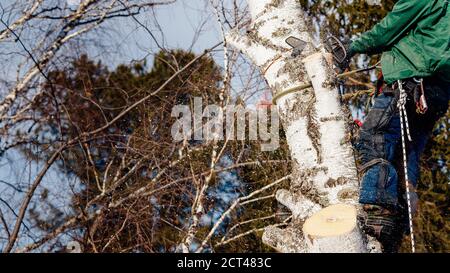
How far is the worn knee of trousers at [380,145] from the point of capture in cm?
338

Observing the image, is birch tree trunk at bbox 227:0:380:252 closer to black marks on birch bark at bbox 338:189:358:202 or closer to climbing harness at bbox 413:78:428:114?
black marks on birch bark at bbox 338:189:358:202

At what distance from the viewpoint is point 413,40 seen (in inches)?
138

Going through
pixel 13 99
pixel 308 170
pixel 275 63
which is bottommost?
pixel 308 170

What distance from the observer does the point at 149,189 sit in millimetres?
7441

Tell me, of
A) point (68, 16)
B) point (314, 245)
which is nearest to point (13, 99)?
point (68, 16)

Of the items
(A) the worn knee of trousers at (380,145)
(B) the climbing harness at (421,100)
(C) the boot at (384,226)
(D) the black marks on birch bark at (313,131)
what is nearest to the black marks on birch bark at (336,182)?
(D) the black marks on birch bark at (313,131)

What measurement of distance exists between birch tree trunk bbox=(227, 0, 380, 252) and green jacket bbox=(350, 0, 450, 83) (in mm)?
377

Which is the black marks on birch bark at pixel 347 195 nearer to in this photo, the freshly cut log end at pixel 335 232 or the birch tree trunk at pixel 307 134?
the birch tree trunk at pixel 307 134

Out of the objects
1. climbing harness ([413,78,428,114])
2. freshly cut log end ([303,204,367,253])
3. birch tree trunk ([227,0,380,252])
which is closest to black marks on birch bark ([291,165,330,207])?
birch tree trunk ([227,0,380,252])

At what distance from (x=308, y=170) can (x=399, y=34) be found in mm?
930

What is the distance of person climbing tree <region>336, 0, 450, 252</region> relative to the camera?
3.35m

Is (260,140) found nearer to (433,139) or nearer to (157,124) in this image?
(157,124)
